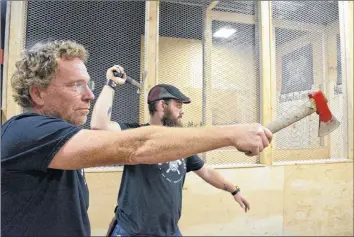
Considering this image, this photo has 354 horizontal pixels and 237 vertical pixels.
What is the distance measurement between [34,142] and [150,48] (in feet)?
4.64

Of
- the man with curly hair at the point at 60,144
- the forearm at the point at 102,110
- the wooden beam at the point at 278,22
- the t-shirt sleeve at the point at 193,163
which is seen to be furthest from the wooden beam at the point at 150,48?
the man with curly hair at the point at 60,144

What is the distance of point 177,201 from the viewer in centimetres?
130

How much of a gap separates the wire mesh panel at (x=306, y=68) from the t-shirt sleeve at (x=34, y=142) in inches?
64.2

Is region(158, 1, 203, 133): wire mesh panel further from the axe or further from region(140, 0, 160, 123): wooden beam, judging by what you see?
the axe

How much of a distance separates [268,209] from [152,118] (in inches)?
50.4

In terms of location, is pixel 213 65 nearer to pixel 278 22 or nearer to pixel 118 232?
pixel 278 22

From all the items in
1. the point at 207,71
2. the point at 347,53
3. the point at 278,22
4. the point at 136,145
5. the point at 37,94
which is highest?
the point at 278,22

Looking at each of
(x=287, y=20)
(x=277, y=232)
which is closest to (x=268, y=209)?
(x=277, y=232)

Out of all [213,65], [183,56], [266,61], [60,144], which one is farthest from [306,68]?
[60,144]

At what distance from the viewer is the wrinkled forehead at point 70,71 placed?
0.71m

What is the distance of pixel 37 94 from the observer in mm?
718

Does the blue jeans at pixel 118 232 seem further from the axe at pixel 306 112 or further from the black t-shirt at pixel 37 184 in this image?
the axe at pixel 306 112

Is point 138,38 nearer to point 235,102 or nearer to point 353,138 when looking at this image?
point 235,102

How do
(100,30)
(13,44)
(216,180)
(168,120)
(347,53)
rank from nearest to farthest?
(168,120) < (216,180) < (13,44) < (100,30) < (347,53)
